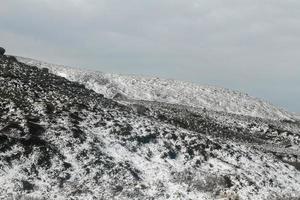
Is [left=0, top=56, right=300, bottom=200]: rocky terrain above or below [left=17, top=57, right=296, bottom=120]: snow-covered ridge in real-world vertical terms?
above

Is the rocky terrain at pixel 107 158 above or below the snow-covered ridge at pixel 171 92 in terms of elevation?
above

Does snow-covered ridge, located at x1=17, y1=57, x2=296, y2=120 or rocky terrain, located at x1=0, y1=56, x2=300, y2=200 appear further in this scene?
snow-covered ridge, located at x1=17, y1=57, x2=296, y2=120

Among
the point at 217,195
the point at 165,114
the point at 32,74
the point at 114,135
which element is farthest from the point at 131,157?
the point at 165,114

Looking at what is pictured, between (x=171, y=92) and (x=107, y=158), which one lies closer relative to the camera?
(x=107, y=158)

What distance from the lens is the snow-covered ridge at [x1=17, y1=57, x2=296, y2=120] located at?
92.1 meters

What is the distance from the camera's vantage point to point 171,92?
319 ft

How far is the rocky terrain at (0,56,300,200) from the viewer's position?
104ft

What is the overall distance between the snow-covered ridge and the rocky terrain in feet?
146

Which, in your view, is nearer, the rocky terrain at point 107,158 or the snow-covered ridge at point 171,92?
the rocky terrain at point 107,158

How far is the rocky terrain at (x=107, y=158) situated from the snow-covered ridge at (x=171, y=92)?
146ft

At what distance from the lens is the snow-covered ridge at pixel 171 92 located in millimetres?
92062

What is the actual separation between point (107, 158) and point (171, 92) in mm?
62678

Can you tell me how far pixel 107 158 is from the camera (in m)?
35.0

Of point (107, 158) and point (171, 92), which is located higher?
point (107, 158)
